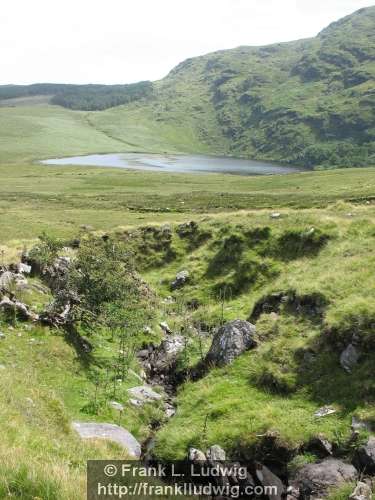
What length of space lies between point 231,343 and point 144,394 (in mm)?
5094

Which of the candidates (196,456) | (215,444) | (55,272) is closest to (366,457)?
(215,444)

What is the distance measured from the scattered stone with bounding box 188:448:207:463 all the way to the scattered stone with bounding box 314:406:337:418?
4655 mm

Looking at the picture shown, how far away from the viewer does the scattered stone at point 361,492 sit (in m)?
13.5

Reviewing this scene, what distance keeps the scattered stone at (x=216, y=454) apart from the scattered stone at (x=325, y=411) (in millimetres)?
3959

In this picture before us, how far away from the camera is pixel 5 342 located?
21875 mm

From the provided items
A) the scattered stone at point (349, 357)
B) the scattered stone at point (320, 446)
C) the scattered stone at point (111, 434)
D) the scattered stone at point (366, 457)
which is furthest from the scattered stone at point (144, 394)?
the scattered stone at point (366, 457)

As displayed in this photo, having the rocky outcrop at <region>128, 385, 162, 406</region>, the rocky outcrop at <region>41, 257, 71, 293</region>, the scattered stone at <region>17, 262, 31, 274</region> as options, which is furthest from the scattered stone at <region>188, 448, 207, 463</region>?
the scattered stone at <region>17, 262, 31, 274</region>

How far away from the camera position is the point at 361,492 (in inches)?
540

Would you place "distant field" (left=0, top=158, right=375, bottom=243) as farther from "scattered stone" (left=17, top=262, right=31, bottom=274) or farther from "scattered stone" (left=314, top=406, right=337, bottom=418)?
"scattered stone" (left=314, top=406, right=337, bottom=418)

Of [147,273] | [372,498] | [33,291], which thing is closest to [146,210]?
[147,273]

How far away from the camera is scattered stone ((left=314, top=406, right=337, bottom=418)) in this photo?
17409mm

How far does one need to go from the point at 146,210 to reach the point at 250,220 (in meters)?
56.4

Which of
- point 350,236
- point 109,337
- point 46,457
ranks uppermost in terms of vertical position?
point 350,236

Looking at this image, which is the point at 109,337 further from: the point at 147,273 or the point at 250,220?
the point at 250,220
